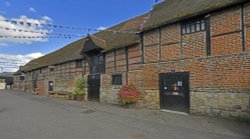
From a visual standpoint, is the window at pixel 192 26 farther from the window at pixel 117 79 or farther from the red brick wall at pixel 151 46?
the window at pixel 117 79

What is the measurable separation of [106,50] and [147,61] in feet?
12.7

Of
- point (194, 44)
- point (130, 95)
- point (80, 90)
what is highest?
point (194, 44)

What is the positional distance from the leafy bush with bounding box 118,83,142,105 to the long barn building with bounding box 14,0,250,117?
0.36 meters

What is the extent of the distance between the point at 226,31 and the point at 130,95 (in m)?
5.61

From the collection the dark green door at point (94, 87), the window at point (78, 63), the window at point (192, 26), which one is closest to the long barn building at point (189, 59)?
the window at point (192, 26)

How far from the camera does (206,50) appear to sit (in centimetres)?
848

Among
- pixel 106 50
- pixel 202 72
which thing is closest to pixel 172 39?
pixel 202 72

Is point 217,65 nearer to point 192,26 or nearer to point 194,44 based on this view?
point 194,44

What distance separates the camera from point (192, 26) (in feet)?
29.7

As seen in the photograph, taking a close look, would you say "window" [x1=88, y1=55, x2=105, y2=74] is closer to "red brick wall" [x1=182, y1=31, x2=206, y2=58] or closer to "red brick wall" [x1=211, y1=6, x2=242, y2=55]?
"red brick wall" [x1=182, y1=31, x2=206, y2=58]

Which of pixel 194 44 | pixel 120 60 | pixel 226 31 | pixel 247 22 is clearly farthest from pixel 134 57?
pixel 247 22

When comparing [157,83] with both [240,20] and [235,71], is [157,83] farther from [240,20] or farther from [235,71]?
[240,20]

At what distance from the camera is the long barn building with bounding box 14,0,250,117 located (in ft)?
24.7

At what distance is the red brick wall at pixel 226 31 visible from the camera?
7615mm
